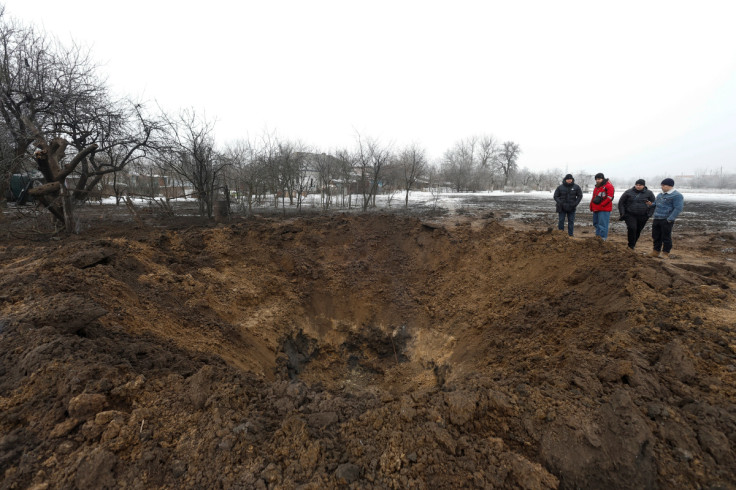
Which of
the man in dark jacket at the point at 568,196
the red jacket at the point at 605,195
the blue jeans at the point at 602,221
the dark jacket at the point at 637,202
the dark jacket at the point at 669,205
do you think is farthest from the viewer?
the man in dark jacket at the point at 568,196

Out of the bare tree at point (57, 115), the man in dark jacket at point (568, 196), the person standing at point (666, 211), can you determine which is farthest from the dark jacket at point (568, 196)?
the bare tree at point (57, 115)

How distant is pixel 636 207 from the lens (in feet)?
20.8

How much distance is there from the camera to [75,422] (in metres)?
2.02

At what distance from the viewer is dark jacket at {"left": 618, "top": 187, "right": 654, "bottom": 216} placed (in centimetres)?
627

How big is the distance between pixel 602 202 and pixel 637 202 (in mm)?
591

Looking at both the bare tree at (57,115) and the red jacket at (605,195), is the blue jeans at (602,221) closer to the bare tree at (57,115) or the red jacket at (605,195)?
the red jacket at (605,195)

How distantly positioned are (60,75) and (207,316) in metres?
9.27

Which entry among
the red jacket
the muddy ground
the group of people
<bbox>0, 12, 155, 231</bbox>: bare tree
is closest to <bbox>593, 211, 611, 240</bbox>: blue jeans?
the group of people

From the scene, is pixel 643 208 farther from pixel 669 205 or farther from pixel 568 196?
pixel 568 196

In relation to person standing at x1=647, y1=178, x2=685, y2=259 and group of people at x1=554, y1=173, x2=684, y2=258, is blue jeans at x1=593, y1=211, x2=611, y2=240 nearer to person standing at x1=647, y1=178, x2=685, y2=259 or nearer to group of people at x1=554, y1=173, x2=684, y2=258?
group of people at x1=554, y1=173, x2=684, y2=258

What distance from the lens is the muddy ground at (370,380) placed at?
1826 millimetres

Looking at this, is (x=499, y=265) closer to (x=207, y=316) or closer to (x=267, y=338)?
(x=267, y=338)

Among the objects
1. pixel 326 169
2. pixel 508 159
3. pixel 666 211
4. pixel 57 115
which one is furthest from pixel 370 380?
pixel 508 159

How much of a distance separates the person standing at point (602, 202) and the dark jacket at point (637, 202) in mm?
265
